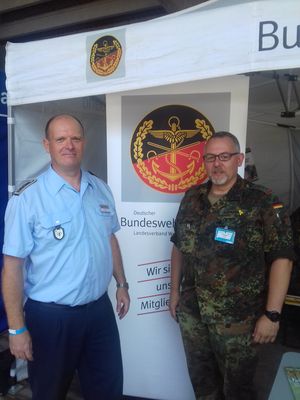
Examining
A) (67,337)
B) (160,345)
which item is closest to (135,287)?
(160,345)

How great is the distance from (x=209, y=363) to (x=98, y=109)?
90.8 inches

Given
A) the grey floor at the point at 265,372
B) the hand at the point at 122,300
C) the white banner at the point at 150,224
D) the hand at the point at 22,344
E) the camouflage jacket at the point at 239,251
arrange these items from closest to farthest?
1. the hand at the point at 22,344
2. the camouflage jacket at the point at 239,251
3. the hand at the point at 122,300
4. the white banner at the point at 150,224
5. the grey floor at the point at 265,372

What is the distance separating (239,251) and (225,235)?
→ 0.34 feet

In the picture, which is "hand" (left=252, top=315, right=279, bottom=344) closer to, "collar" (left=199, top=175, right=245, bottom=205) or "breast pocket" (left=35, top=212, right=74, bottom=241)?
"collar" (left=199, top=175, right=245, bottom=205)

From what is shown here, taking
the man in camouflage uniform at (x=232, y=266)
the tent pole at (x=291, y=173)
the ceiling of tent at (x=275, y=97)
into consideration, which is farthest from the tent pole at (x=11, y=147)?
the tent pole at (x=291, y=173)

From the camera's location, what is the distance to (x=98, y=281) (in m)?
1.75

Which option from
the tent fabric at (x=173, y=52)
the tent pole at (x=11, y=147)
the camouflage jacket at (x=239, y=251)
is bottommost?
the camouflage jacket at (x=239, y=251)

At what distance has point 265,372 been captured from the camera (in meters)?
2.97

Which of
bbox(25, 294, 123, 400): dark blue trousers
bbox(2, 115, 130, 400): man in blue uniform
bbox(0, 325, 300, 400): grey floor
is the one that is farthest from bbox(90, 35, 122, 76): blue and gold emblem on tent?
bbox(0, 325, 300, 400): grey floor

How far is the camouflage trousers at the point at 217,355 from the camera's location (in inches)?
73.0

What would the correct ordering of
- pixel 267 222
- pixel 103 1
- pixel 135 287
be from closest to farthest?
pixel 267 222 < pixel 135 287 < pixel 103 1

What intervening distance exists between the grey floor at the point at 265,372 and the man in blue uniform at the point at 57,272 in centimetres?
105

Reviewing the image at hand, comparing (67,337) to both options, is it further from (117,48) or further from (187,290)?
(117,48)

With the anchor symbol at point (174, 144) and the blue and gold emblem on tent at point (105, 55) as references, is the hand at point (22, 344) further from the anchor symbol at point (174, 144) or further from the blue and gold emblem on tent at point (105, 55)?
the blue and gold emblem on tent at point (105, 55)
